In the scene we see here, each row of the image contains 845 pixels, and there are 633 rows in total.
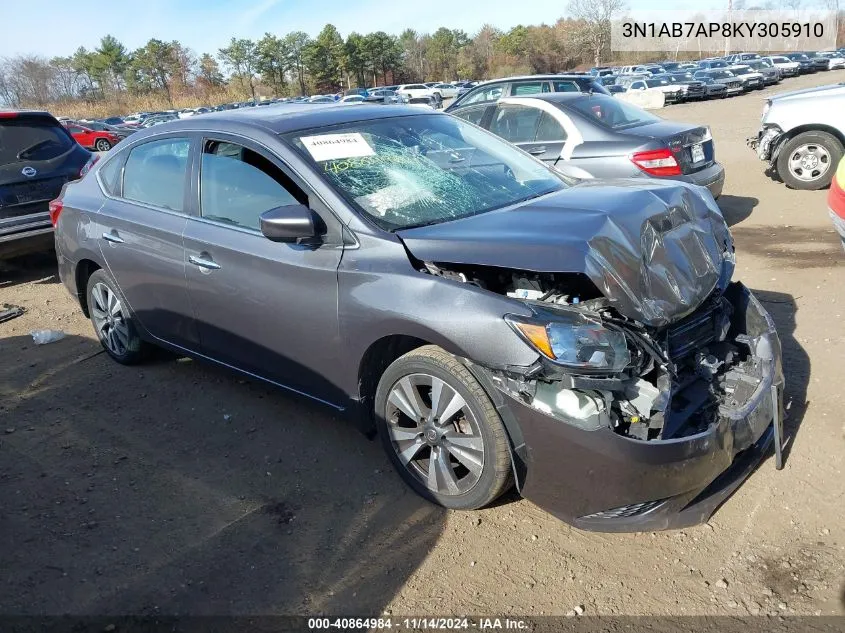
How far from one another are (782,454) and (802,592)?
90cm

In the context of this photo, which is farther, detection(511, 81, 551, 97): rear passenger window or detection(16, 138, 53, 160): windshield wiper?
detection(511, 81, 551, 97): rear passenger window

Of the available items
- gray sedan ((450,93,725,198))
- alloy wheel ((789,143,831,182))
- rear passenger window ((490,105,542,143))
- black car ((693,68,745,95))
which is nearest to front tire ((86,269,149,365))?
gray sedan ((450,93,725,198))

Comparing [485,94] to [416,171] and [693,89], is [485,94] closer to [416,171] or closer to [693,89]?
[416,171]

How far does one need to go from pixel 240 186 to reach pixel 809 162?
8353 millimetres

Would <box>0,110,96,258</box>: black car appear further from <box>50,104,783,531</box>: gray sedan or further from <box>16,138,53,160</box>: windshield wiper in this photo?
<box>50,104,783,531</box>: gray sedan

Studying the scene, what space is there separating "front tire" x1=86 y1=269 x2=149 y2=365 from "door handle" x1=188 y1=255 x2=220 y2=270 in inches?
43.0

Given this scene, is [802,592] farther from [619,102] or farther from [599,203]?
[619,102]

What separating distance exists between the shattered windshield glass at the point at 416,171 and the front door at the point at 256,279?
0.23 metres

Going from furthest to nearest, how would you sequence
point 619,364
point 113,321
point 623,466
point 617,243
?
point 113,321 → point 617,243 → point 619,364 → point 623,466

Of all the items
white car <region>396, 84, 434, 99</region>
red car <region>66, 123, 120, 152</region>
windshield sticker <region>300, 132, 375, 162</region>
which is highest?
white car <region>396, 84, 434, 99</region>

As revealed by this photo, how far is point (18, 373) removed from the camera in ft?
17.2

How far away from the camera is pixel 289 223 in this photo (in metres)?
3.21

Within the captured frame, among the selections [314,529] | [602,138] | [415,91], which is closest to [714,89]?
[415,91]

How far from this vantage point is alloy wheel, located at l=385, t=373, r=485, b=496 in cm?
297
